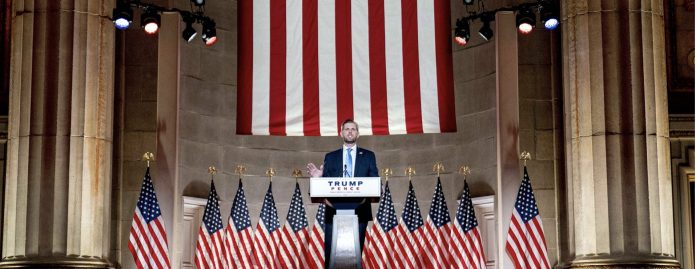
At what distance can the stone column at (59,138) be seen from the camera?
15711mm

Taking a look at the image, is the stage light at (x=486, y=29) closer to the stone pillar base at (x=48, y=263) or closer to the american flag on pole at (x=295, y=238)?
the american flag on pole at (x=295, y=238)

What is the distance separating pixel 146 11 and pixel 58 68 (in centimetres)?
139

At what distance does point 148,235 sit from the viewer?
16.5 m

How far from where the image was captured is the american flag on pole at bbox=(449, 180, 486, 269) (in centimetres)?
1695

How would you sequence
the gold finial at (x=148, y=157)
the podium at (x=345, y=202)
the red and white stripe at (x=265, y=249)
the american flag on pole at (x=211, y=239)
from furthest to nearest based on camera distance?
the red and white stripe at (x=265, y=249)
the american flag on pole at (x=211, y=239)
the gold finial at (x=148, y=157)
the podium at (x=345, y=202)

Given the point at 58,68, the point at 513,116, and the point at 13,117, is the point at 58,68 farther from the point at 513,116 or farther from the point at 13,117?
the point at 513,116

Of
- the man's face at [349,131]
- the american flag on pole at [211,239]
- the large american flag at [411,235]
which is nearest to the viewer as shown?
the man's face at [349,131]

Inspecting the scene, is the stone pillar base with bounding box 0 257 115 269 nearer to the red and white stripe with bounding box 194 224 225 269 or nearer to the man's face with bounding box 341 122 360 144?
the red and white stripe with bounding box 194 224 225 269

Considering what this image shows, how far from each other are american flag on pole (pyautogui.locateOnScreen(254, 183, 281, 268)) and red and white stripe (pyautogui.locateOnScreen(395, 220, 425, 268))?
1618 mm

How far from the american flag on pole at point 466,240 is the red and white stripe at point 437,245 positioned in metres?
0.16

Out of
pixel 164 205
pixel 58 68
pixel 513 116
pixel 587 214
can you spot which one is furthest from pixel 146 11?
pixel 587 214

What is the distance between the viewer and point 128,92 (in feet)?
58.5

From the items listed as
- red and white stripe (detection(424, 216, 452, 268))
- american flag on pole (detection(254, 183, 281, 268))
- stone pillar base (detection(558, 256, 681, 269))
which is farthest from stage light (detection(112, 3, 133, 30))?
stone pillar base (detection(558, 256, 681, 269))

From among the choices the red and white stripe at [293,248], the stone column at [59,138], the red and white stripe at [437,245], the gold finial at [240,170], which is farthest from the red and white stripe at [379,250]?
the stone column at [59,138]
